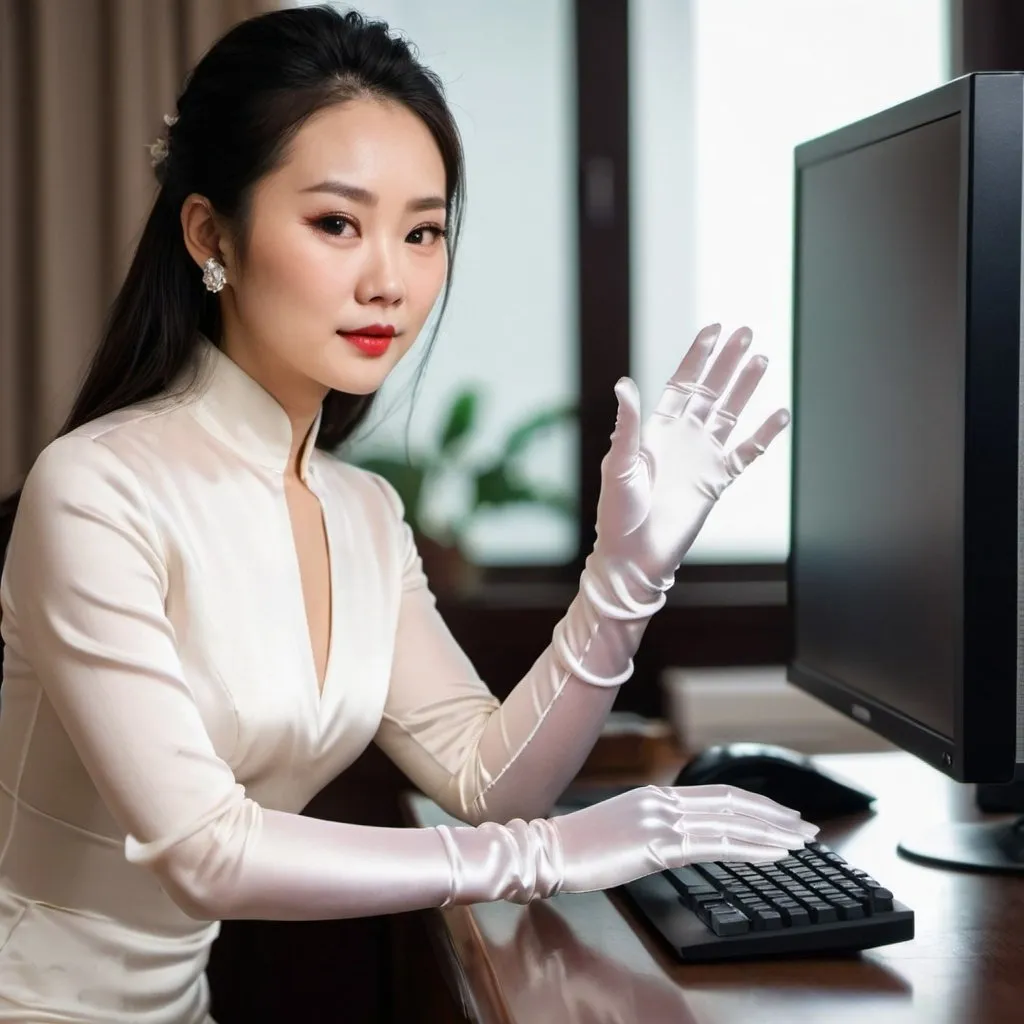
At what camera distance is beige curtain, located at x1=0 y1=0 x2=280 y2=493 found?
2.35 meters

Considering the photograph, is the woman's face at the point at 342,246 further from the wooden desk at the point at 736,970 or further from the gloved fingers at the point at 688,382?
the wooden desk at the point at 736,970

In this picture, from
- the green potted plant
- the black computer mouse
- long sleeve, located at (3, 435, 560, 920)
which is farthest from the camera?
the green potted plant

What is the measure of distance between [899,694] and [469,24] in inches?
73.2

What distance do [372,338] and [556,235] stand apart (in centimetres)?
158

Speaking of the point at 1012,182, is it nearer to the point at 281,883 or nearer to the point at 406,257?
the point at 406,257

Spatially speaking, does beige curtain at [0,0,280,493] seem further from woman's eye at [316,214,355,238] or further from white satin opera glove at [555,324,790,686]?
→ white satin opera glove at [555,324,790,686]

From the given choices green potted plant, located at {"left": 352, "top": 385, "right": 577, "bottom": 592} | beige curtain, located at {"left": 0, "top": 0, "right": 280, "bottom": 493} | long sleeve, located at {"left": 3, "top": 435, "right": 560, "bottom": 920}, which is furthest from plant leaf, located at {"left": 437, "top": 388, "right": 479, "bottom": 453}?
long sleeve, located at {"left": 3, "top": 435, "right": 560, "bottom": 920}

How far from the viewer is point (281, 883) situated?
0.91 meters

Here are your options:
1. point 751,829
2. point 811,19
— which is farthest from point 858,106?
point 751,829

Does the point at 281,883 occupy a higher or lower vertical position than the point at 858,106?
lower

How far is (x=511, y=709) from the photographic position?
119 centimetres

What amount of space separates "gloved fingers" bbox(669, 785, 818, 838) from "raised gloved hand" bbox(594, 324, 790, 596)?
176 mm

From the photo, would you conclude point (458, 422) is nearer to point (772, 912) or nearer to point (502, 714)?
point (502, 714)

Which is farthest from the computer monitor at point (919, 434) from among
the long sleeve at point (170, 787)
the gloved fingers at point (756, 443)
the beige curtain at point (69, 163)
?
the beige curtain at point (69, 163)
